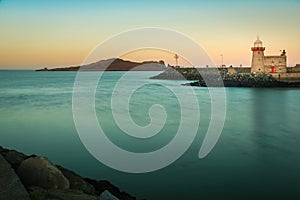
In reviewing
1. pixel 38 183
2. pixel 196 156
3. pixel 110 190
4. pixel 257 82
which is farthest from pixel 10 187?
pixel 257 82

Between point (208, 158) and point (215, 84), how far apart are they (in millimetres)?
35847

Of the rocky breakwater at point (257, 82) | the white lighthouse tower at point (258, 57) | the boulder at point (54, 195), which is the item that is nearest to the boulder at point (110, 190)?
the boulder at point (54, 195)

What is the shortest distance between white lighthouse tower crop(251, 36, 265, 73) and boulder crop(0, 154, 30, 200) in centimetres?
3679

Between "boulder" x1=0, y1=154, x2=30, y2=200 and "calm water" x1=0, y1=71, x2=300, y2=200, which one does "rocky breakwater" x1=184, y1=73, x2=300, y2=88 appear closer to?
"calm water" x1=0, y1=71, x2=300, y2=200

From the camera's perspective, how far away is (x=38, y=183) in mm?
4215

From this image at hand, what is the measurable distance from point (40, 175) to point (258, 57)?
1478 inches

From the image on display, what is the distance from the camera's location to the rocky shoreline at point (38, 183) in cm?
343

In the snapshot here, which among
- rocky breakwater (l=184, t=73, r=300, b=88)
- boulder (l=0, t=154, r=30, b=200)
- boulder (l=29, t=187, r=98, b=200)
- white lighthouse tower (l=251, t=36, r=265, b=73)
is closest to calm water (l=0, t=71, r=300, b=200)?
boulder (l=29, t=187, r=98, b=200)

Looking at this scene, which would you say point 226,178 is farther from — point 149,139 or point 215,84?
point 215,84

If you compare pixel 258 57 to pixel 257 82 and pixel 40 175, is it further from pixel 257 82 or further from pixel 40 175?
pixel 40 175

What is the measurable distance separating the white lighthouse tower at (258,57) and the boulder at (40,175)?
36072mm

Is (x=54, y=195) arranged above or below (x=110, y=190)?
above

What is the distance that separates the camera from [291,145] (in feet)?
32.9

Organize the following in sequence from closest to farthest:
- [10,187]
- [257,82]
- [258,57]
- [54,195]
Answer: [10,187]
[54,195]
[257,82]
[258,57]
